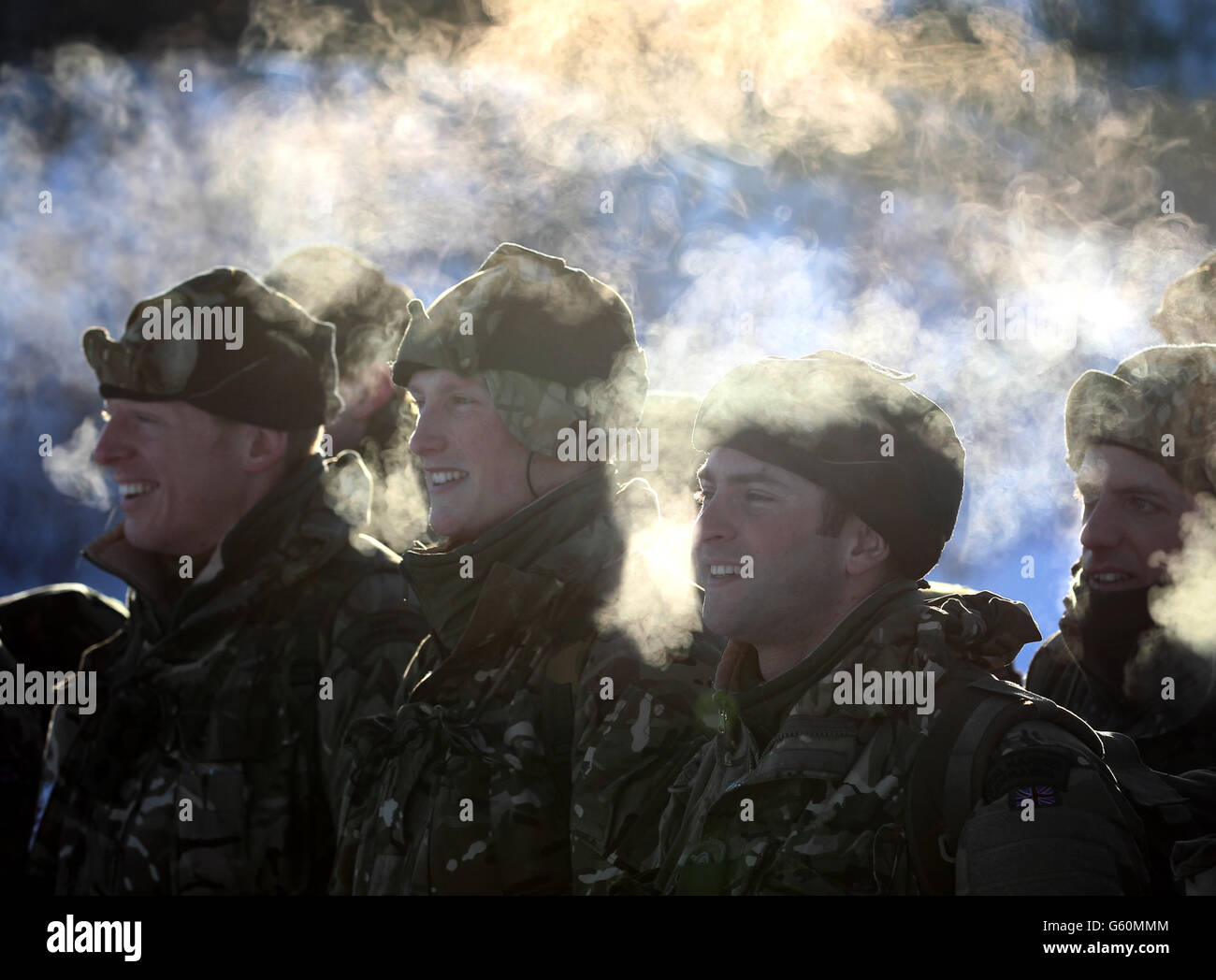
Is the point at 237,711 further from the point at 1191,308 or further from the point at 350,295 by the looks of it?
the point at 1191,308

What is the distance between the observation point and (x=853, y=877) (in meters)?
3.82

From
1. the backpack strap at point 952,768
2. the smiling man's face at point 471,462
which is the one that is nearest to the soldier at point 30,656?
the smiling man's face at point 471,462

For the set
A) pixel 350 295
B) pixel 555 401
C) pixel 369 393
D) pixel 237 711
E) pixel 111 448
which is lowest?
pixel 237 711

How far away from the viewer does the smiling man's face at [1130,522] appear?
5.68 meters

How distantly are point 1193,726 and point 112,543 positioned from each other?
4739mm

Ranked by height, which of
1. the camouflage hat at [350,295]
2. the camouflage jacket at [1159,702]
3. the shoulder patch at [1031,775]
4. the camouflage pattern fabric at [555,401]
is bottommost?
the shoulder patch at [1031,775]

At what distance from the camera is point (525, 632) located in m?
5.14

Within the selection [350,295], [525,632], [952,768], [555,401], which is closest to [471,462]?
[555,401]

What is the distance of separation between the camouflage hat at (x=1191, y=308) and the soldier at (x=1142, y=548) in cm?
115

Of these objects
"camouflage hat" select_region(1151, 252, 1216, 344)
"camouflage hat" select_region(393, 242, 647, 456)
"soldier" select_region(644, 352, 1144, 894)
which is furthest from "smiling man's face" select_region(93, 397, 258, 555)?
"camouflage hat" select_region(1151, 252, 1216, 344)

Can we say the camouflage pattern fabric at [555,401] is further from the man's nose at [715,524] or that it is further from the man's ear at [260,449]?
the man's ear at [260,449]

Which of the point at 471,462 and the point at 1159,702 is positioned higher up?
the point at 471,462

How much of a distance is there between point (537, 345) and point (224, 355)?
1.86 m
